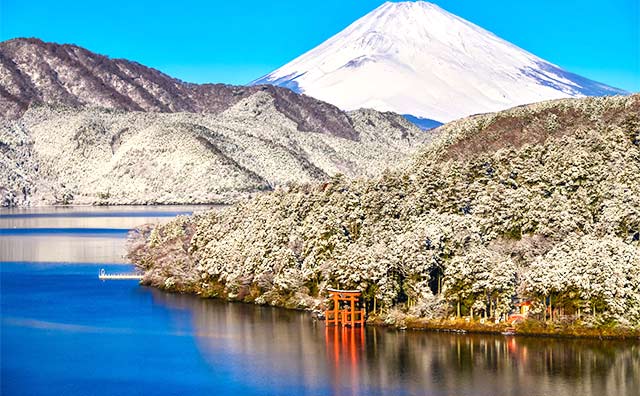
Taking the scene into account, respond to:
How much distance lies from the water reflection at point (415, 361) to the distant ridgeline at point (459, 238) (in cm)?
316

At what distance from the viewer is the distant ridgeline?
63.0 m

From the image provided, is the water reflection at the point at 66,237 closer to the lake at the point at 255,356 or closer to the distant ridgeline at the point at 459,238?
the distant ridgeline at the point at 459,238

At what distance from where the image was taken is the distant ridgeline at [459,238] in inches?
2479

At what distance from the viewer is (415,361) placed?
56.2 meters

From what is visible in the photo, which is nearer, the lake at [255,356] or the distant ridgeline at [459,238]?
the lake at [255,356]

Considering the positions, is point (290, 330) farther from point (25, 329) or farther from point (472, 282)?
point (25, 329)

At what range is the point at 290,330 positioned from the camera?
217 ft

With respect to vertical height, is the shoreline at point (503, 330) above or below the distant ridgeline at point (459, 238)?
below

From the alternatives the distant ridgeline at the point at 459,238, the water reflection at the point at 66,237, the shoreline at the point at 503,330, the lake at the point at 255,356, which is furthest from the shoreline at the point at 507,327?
the water reflection at the point at 66,237

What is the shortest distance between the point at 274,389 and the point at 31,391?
11824 mm

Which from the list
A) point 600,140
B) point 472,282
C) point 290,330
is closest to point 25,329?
point 290,330

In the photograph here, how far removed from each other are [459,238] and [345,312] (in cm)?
945

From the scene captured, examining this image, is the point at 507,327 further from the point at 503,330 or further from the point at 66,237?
the point at 66,237

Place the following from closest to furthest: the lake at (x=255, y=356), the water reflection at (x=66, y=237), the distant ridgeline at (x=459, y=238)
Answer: the lake at (x=255, y=356)
the distant ridgeline at (x=459, y=238)
the water reflection at (x=66, y=237)
